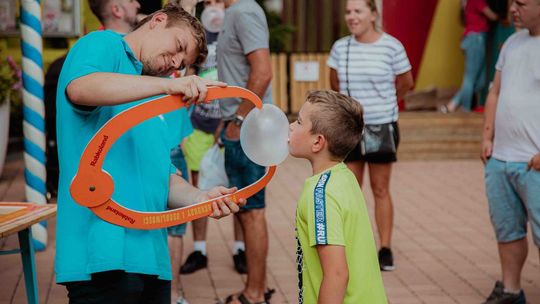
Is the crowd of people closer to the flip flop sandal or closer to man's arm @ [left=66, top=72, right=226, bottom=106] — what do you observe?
man's arm @ [left=66, top=72, right=226, bottom=106]

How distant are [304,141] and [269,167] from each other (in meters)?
0.16

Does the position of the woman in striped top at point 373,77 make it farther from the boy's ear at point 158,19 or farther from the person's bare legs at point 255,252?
the boy's ear at point 158,19

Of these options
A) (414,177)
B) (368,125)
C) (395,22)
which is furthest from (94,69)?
(395,22)

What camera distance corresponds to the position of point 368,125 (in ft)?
20.6

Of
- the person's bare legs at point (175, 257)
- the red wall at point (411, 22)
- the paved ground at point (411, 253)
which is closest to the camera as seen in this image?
the person's bare legs at point (175, 257)

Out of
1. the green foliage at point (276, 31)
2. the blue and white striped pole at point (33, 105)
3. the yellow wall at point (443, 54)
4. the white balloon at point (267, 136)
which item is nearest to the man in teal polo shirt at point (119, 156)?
the white balloon at point (267, 136)

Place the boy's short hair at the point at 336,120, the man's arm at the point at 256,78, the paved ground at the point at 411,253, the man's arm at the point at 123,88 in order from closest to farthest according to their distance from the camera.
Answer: the man's arm at the point at 123,88 → the boy's short hair at the point at 336,120 → the man's arm at the point at 256,78 → the paved ground at the point at 411,253

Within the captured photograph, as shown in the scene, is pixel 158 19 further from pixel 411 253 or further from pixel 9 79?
pixel 9 79

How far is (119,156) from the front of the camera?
292cm

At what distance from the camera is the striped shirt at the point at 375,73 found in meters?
6.24

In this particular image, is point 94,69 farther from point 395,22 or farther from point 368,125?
point 395,22

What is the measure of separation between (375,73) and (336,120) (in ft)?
9.94

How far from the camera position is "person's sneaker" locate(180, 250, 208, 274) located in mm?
6201

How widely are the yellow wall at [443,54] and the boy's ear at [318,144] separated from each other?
33.8 ft
